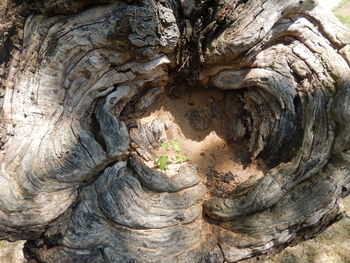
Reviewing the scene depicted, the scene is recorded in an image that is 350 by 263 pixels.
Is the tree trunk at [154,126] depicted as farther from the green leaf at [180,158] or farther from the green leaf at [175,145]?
the green leaf at [175,145]

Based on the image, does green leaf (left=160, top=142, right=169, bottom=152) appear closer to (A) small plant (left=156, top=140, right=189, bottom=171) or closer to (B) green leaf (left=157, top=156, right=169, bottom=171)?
(A) small plant (left=156, top=140, right=189, bottom=171)

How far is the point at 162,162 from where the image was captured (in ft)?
10.0

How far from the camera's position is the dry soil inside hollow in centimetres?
325

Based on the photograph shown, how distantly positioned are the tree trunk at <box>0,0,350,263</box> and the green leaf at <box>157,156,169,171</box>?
3.2 inches

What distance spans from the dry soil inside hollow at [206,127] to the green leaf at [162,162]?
0.14 meters

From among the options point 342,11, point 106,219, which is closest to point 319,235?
point 106,219

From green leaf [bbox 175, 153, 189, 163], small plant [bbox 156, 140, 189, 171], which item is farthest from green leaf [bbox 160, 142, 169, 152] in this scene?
green leaf [bbox 175, 153, 189, 163]

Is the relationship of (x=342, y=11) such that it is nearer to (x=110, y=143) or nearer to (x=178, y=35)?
(x=178, y=35)

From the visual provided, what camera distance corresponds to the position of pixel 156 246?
242cm

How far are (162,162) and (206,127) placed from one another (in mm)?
747

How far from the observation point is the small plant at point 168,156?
308cm

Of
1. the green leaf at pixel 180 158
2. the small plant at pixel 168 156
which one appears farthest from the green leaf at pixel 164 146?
the green leaf at pixel 180 158

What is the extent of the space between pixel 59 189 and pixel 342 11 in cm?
729

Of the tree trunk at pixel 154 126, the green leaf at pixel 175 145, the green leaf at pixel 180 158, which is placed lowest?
the green leaf at pixel 180 158
